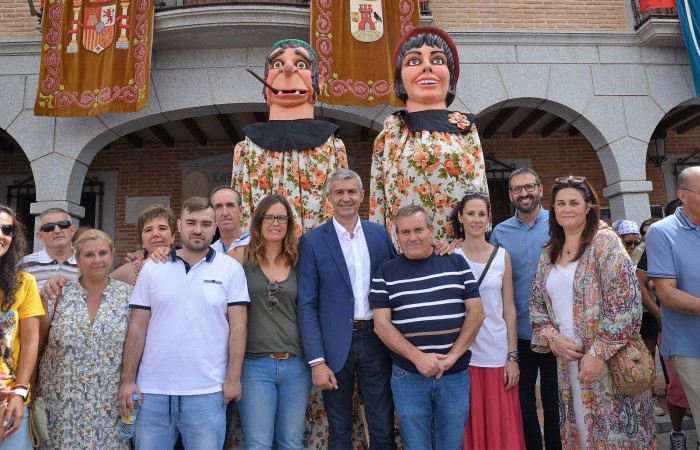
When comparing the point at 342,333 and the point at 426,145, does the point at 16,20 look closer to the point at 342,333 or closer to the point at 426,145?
the point at 426,145

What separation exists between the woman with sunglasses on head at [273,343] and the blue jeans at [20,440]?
37.1 inches

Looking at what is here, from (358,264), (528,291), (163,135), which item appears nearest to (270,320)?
(358,264)

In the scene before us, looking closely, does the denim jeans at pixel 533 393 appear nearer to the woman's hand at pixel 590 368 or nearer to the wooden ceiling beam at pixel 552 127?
the woman's hand at pixel 590 368

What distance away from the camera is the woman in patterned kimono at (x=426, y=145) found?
3.32 metres

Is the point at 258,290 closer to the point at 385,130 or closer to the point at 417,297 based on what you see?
the point at 417,297

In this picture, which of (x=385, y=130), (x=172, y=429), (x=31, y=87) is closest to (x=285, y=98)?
(x=385, y=130)

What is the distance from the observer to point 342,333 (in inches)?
103

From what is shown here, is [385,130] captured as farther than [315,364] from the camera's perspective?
Yes

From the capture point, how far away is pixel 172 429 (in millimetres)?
2451

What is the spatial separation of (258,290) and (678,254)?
2.28 metres

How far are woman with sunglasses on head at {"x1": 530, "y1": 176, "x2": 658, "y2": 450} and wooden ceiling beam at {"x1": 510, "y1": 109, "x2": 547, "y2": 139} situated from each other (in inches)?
218

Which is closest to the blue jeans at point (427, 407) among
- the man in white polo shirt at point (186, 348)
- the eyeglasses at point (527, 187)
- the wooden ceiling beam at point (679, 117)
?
the man in white polo shirt at point (186, 348)

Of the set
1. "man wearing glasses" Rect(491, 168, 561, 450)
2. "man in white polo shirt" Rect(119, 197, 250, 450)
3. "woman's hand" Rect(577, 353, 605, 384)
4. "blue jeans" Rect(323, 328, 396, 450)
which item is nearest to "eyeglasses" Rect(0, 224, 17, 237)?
"man in white polo shirt" Rect(119, 197, 250, 450)

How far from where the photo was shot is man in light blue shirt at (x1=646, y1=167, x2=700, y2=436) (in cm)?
278
